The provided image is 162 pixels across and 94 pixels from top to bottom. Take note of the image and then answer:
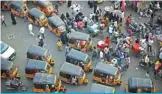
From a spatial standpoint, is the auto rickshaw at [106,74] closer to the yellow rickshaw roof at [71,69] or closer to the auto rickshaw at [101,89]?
the yellow rickshaw roof at [71,69]

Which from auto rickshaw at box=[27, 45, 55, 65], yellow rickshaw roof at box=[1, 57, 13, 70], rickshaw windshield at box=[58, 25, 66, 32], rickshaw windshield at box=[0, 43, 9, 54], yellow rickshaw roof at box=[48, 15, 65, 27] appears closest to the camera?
yellow rickshaw roof at box=[1, 57, 13, 70]

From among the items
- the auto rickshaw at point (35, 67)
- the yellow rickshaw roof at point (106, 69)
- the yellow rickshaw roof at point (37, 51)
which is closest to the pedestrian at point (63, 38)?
the yellow rickshaw roof at point (37, 51)

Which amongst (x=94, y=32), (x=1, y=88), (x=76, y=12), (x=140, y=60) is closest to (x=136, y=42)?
(x=140, y=60)

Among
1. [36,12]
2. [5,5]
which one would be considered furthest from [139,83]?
[5,5]

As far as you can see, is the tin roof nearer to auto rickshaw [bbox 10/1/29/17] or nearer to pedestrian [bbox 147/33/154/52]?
pedestrian [bbox 147/33/154/52]

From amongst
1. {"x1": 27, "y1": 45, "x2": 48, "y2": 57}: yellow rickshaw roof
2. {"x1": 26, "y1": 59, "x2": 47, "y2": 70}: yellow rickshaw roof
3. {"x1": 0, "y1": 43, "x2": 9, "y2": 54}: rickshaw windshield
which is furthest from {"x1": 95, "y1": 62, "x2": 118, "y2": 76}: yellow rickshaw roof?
{"x1": 0, "y1": 43, "x2": 9, "y2": 54}: rickshaw windshield

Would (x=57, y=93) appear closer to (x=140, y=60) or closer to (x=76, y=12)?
(x=140, y=60)
